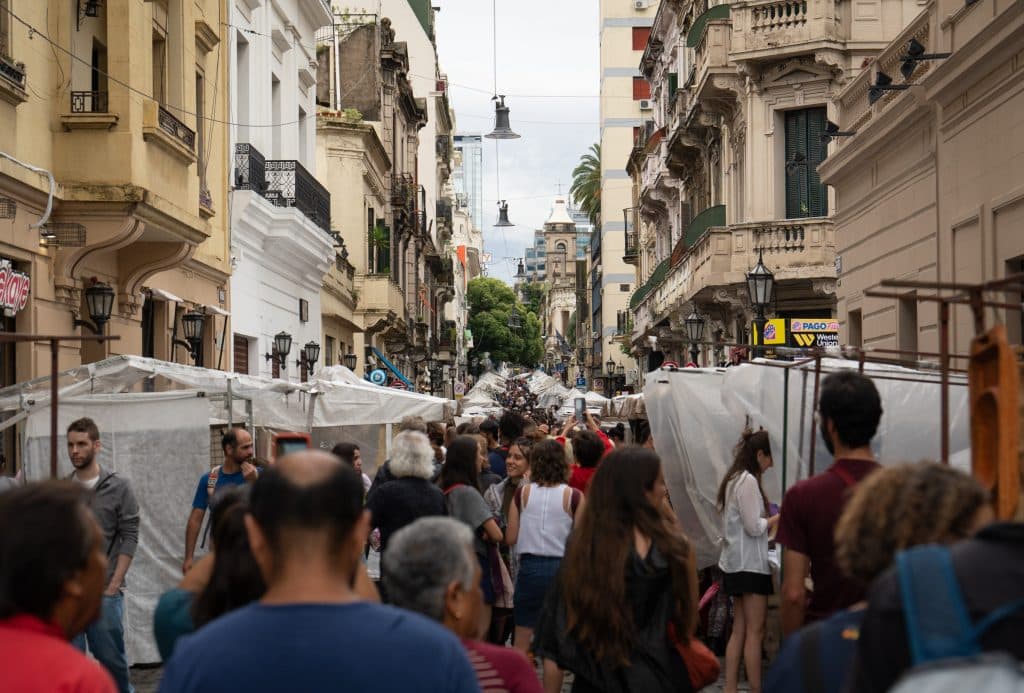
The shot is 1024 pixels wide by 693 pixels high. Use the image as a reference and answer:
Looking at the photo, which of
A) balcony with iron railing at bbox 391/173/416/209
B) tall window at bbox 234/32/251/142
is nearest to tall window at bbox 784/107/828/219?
tall window at bbox 234/32/251/142

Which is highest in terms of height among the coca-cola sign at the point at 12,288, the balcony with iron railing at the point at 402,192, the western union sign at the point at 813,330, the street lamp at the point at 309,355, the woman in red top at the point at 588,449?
the balcony with iron railing at the point at 402,192

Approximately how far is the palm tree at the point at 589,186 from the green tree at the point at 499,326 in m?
33.3

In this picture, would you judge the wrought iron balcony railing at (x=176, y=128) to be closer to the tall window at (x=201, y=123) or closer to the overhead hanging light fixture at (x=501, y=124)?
the tall window at (x=201, y=123)

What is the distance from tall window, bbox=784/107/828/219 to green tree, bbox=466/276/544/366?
92337mm

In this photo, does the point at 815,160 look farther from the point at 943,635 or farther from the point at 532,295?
the point at 532,295

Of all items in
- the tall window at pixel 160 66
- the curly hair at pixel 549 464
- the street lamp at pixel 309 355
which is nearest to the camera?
the curly hair at pixel 549 464

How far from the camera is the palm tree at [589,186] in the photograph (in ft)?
268

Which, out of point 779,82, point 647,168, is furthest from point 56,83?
point 647,168

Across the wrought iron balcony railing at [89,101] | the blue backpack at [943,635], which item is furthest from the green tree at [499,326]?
the blue backpack at [943,635]

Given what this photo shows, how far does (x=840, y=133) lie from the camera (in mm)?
20438

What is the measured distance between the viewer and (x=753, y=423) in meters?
11.3

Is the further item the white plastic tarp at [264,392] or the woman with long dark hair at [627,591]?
the white plastic tarp at [264,392]

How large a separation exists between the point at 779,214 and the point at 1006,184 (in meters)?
13.4

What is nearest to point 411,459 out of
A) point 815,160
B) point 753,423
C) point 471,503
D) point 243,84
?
point 471,503
